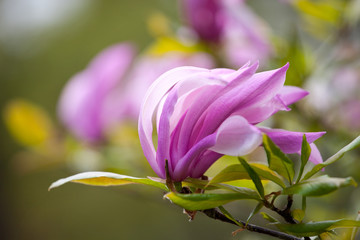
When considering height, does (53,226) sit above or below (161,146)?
below

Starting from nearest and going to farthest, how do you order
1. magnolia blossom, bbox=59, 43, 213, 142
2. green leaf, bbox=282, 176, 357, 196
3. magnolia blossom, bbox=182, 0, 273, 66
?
green leaf, bbox=282, 176, 357, 196
magnolia blossom, bbox=182, 0, 273, 66
magnolia blossom, bbox=59, 43, 213, 142

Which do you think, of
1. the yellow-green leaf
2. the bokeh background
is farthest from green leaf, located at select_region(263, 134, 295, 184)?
the bokeh background

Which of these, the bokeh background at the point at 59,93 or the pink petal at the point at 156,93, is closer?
the pink petal at the point at 156,93

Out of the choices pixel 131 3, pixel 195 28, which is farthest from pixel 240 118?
pixel 131 3

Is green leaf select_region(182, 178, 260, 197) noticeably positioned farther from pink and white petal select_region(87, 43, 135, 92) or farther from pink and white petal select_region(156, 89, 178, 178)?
pink and white petal select_region(87, 43, 135, 92)

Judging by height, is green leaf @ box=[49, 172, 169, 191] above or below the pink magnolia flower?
above

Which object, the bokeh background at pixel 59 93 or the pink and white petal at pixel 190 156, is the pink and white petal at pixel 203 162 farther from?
the bokeh background at pixel 59 93

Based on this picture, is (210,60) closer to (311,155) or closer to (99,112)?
(99,112)

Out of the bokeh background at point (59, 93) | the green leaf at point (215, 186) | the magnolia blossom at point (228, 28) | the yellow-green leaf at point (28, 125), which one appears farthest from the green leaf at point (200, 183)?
the bokeh background at point (59, 93)
